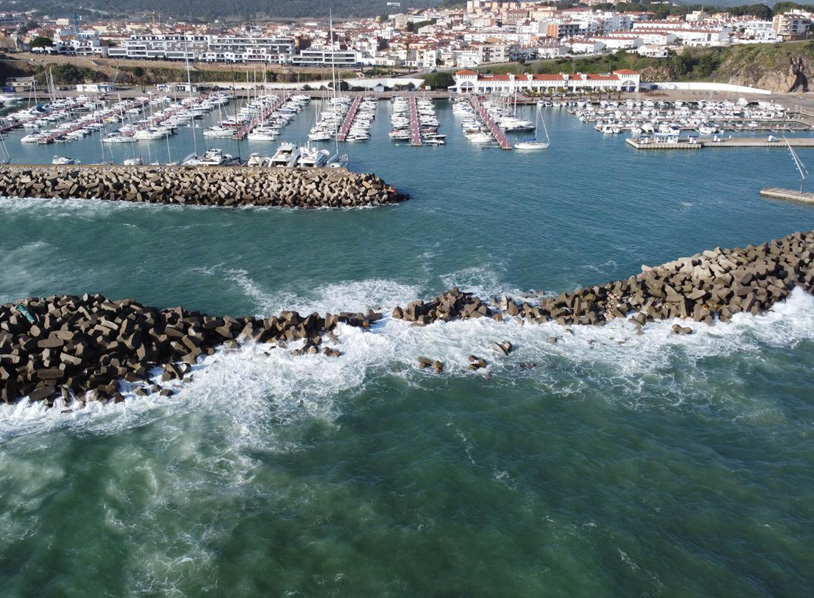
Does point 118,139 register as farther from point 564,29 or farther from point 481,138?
point 564,29

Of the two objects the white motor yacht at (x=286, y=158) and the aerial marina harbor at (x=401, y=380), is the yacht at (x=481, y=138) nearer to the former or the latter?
the aerial marina harbor at (x=401, y=380)

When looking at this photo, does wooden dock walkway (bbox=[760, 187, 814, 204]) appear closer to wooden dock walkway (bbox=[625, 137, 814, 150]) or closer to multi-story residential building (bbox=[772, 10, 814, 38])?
wooden dock walkway (bbox=[625, 137, 814, 150])

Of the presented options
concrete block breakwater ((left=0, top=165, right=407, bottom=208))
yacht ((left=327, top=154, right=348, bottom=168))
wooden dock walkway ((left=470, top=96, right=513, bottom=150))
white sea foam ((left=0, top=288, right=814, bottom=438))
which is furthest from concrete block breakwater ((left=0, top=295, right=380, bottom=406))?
wooden dock walkway ((left=470, top=96, right=513, bottom=150))

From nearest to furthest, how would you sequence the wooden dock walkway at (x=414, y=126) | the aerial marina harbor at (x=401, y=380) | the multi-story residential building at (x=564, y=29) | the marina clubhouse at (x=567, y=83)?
the aerial marina harbor at (x=401, y=380)
the wooden dock walkway at (x=414, y=126)
the marina clubhouse at (x=567, y=83)
the multi-story residential building at (x=564, y=29)

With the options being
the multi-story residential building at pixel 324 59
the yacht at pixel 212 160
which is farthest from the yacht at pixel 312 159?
the multi-story residential building at pixel 324 59

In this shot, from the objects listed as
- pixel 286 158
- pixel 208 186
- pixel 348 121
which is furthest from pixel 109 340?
pixel 348 121

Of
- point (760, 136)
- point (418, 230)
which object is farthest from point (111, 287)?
point (760, 136)
